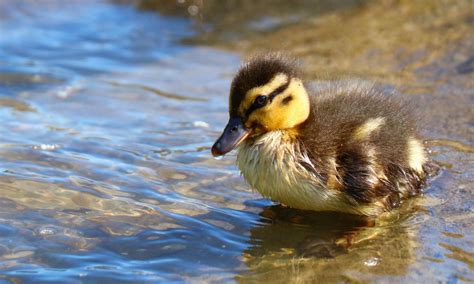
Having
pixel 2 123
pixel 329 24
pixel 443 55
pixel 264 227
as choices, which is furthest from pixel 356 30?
pixel 264 227

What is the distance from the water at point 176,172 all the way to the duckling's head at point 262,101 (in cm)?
50

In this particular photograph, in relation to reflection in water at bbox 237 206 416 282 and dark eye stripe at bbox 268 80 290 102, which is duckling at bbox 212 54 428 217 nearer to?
dark eye stripe at bbox 268 80 290 102

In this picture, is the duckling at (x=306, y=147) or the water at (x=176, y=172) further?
the duckling at (x=306, y=147)

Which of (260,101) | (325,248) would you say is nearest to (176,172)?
(260,101)

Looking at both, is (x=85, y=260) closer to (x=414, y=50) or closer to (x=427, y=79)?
(x=427, y=79)

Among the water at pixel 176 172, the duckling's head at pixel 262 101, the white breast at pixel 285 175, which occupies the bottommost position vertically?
the water at pixel 176 172

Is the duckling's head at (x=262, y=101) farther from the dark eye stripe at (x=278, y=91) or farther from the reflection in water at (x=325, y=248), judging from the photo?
the reflection in water at (x=325, y=248)

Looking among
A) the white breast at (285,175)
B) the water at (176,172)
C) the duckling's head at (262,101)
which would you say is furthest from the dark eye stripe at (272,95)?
the water at (176,172)

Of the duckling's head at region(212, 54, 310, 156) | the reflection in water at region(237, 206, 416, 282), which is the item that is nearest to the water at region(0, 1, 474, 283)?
the reflection in water at region(237, 206, 416, 282)

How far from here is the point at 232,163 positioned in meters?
5.79

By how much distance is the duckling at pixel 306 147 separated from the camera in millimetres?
4621

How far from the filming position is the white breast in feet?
15.1

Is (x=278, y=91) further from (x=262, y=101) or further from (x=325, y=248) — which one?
(x=325, y=248)

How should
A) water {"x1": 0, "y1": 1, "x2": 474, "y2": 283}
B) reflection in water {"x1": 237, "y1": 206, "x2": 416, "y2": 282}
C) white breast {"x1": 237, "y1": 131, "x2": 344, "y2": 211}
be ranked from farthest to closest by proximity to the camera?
white breast {"x1": 237, "y1": 131, "x2": 344, "y2": 211}, water {"x1": 0, "y1": 1, "x2": 474, "y2": 283}, reflection in water {"x1": 237, "y1": 206, "x2": 416, "y2": 282}
